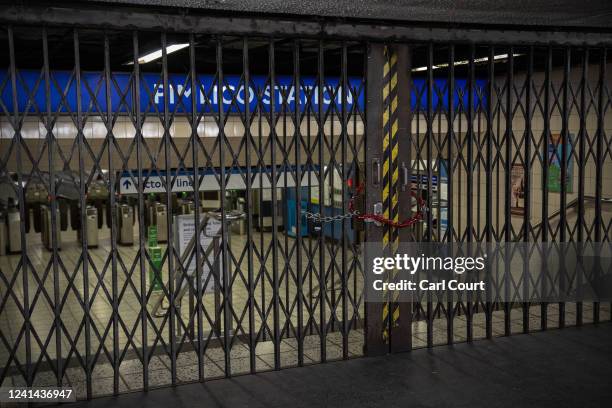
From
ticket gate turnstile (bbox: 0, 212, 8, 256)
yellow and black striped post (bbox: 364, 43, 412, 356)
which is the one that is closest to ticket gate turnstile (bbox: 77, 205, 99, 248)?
ticket gate turnstile (bbox: 0, 212, 8, 256)

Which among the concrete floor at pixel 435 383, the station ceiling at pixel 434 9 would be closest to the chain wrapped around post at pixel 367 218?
the concrete floor at pixel 435 383

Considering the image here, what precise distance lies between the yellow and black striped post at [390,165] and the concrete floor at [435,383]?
436 millimetres

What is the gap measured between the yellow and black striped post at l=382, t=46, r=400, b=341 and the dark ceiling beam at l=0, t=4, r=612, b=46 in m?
0.33

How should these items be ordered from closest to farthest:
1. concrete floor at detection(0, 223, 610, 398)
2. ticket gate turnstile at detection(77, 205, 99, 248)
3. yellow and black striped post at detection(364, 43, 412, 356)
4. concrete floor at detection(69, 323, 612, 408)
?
concrete floor at detection(69, 323, 612, 408) → concrete floor at detection(0, 223, 610, 398) → yellow and black striped post at detection(364, 43, 412, 356) → ticket gate turnstile at detection(77, 205, 99, 248)

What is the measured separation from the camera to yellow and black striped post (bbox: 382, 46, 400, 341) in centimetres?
601

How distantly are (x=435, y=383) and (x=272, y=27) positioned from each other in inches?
125

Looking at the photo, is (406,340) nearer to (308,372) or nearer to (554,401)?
(308,372)

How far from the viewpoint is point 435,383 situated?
5512 millimetres

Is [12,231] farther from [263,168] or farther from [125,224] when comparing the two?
[263,168]

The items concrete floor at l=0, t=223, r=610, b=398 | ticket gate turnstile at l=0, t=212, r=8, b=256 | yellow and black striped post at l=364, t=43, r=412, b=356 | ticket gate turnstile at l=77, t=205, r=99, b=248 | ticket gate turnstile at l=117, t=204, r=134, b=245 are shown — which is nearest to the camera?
concrete floor at l=0, t=223, r=610, b=398

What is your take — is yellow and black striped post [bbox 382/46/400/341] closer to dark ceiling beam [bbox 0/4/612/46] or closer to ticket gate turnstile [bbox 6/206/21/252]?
dark ceiling beam [bbox 0/4/612/46]

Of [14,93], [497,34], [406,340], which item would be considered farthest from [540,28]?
[14,93]

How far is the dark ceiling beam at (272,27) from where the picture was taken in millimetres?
4863

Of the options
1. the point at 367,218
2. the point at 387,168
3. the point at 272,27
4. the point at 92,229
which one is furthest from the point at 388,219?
the point at 92,229
